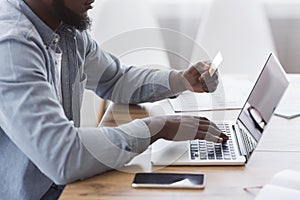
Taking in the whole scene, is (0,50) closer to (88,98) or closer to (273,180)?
(273,180)

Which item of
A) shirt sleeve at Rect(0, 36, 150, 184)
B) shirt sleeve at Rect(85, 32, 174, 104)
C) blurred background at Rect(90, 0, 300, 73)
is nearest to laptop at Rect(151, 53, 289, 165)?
shirt sleeve at Rect(0, 36, 150, 184)

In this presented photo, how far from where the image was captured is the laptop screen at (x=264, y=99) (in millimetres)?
1368

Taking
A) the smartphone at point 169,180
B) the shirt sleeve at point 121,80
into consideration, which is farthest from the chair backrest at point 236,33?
the smartphone at point 169,180

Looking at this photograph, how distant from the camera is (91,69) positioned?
181 centimetres

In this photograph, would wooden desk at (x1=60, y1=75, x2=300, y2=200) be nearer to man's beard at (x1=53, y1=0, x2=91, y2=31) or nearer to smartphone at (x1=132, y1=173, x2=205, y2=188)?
smartphone at (x1=132, y1=173, x2=205, y2=188)

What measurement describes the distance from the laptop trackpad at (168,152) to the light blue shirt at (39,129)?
0.06 metres

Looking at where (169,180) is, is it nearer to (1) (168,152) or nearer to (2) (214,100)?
(1) (168,152)

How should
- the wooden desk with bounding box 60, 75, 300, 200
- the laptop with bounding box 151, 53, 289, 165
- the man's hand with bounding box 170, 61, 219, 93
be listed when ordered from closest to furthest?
the wooden desk with bounding box 60, 75, 300, 200
the laptop with bounding box 151, 53, 289, 165
the man's hand with bounding box 170, 61, 219, 93

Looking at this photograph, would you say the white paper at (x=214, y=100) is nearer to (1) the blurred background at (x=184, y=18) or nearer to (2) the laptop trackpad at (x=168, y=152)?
(2) the laptop trackpad at (x=168, y=152)

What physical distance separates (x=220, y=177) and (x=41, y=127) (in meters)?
0.43

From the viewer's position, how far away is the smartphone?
123cm

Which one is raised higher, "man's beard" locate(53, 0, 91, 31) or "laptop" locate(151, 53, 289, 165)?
"man's beard" locate(53, 0, 91, 31)

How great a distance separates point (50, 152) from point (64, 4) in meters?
0.42

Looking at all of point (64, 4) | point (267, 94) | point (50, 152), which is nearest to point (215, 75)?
point (267, 94)
